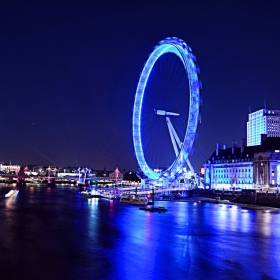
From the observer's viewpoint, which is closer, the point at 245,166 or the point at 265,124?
the point at 245,166

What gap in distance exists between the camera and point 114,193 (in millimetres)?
52344

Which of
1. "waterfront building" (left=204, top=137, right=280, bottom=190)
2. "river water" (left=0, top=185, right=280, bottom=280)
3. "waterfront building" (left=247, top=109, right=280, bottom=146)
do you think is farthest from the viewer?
"waterfront building" (left=247, top=109, right=280, bottom=146)

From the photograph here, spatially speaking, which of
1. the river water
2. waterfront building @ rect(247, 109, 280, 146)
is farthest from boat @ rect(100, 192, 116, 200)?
waterfront building @ rect(247, 109, 280, 146)

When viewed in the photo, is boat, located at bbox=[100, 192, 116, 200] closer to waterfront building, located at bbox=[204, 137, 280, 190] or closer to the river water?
waterfront building, located at bbox=[204, 137, 280, 190]

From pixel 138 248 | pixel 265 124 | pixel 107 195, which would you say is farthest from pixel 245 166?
pixel 138 248

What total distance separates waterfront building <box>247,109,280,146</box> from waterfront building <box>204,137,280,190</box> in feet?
50.5

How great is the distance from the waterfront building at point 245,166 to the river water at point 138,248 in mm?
26213

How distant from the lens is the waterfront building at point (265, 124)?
80.9 metres

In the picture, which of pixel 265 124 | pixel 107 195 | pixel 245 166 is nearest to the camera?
pixel 107 195

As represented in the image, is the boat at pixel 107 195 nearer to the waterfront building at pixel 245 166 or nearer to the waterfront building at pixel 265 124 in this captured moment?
the waterfront building at pixel 245 166

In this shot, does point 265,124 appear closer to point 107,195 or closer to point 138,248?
point 107,195

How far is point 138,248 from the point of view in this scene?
17594mm

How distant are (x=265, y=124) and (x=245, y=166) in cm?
2414

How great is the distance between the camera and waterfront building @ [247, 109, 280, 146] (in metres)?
80.9
